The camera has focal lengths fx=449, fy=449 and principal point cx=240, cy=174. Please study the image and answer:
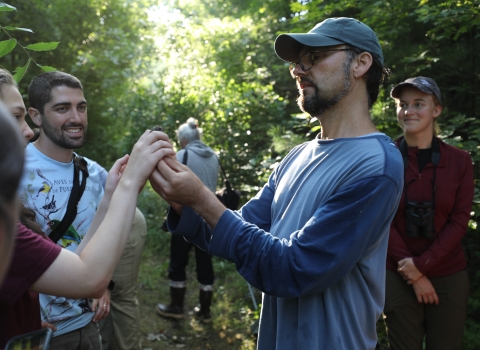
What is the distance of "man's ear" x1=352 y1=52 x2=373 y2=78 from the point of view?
182 centimetres

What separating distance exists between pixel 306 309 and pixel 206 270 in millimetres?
4131

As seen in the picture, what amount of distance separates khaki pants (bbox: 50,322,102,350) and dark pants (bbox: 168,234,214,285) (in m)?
2.95

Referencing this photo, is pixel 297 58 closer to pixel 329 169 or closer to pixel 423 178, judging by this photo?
pixel 329 169

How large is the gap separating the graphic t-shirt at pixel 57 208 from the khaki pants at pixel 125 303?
1419 mm

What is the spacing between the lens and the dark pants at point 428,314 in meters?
3.05

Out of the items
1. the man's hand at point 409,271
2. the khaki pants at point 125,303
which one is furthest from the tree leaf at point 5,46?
the man's hand at point 409,271

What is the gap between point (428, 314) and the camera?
3.14m

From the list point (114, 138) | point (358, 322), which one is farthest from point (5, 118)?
point (114, 138)

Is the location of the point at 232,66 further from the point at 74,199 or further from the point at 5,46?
the point at 5,46

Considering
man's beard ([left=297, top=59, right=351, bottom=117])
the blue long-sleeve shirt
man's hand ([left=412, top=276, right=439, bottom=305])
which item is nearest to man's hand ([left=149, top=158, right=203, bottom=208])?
the blue long-sleeve shirt

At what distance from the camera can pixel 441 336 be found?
3.05 m

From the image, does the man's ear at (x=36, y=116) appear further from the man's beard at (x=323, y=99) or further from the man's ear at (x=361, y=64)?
the man's ear at (x=361, y=64)

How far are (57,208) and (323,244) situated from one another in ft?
5.39

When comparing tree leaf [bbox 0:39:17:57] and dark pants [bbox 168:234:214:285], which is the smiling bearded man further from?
dark pants [bbox 168:234:214:285]
